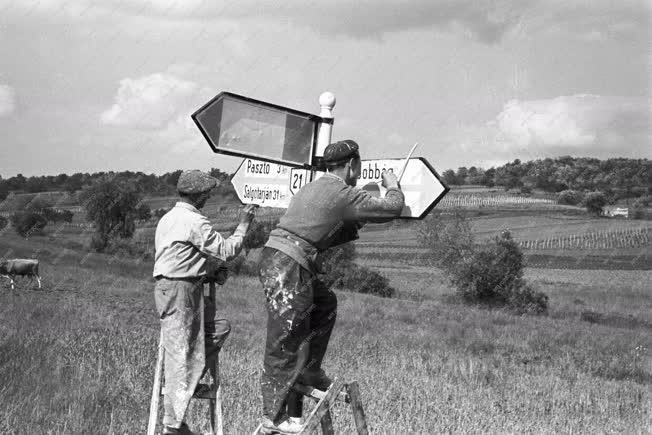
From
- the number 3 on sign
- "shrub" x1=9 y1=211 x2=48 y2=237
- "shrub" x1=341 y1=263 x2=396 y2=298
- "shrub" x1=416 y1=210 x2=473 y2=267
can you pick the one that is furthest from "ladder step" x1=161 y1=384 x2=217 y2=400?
"shrub" x1=9 y1=211 x2=48 y2=237

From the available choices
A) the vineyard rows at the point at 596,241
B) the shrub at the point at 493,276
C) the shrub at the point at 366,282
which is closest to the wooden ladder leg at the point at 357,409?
the shrub at the point at 366,282

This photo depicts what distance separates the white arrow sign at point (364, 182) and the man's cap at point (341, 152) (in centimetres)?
25

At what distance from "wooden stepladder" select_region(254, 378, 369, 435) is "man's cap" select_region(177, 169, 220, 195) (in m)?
1.41

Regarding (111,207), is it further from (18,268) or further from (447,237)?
(18,268)

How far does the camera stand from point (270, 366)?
3307 mm

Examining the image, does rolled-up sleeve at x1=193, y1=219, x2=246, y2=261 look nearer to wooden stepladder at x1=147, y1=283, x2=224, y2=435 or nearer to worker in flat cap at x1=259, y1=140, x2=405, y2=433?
wooden stepladder at x1=147, y1=283, x2=224, y2=435

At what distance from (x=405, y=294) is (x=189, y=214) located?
143ft

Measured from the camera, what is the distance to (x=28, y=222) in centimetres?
8450

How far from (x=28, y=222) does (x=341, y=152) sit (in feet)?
292

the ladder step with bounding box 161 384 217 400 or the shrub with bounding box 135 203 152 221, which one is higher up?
the ladder step with bounding box 161 384 217 400

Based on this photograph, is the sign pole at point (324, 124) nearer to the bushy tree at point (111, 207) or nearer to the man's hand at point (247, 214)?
the man's hand at point (247, 214)

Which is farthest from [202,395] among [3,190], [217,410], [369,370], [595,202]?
[3,190]

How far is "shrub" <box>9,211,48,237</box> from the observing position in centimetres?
8249

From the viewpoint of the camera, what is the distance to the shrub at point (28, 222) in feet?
271
